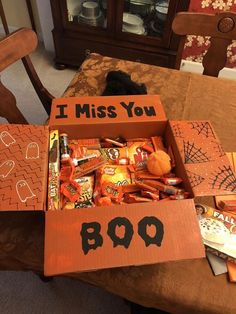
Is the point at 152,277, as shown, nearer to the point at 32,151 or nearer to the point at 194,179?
the point at 194,179

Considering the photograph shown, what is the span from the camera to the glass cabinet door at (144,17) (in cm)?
184

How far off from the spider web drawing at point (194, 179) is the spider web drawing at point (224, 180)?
3 centimetres

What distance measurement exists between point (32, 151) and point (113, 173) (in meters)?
0.23

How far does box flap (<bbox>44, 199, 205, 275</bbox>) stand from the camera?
1.66 feet

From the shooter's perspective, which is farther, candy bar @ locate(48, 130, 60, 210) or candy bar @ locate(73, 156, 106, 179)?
candy bar @ locate(73, 156, 106, 179)

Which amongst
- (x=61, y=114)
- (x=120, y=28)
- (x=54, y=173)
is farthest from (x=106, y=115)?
(x=120, y=28)

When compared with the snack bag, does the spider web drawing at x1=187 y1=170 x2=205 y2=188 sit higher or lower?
higher

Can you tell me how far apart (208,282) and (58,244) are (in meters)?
0.36

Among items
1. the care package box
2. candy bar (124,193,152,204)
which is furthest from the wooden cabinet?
candy bar (124,193,152,204)

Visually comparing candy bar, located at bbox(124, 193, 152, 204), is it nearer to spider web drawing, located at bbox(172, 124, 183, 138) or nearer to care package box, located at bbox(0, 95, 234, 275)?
care package box, located at bbox(0, 95, 234, 275)

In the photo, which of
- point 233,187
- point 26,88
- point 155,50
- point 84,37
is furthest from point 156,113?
point 26,88

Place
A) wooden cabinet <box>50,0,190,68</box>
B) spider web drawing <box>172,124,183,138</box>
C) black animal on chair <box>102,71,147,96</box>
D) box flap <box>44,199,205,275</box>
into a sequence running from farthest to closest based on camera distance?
wooden cabinet <box>50,0,190,68</box>
black animal on chair <box>102,71,147,96</box>
spider web drawing <box>172,124,183,138</box>
box flap <box>44,199,205,275</box>

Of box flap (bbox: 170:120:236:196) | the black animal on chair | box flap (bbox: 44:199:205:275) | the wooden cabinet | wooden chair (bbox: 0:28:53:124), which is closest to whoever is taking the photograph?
box flap (bbox: 44:199:205:275)

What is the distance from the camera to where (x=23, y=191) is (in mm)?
566
